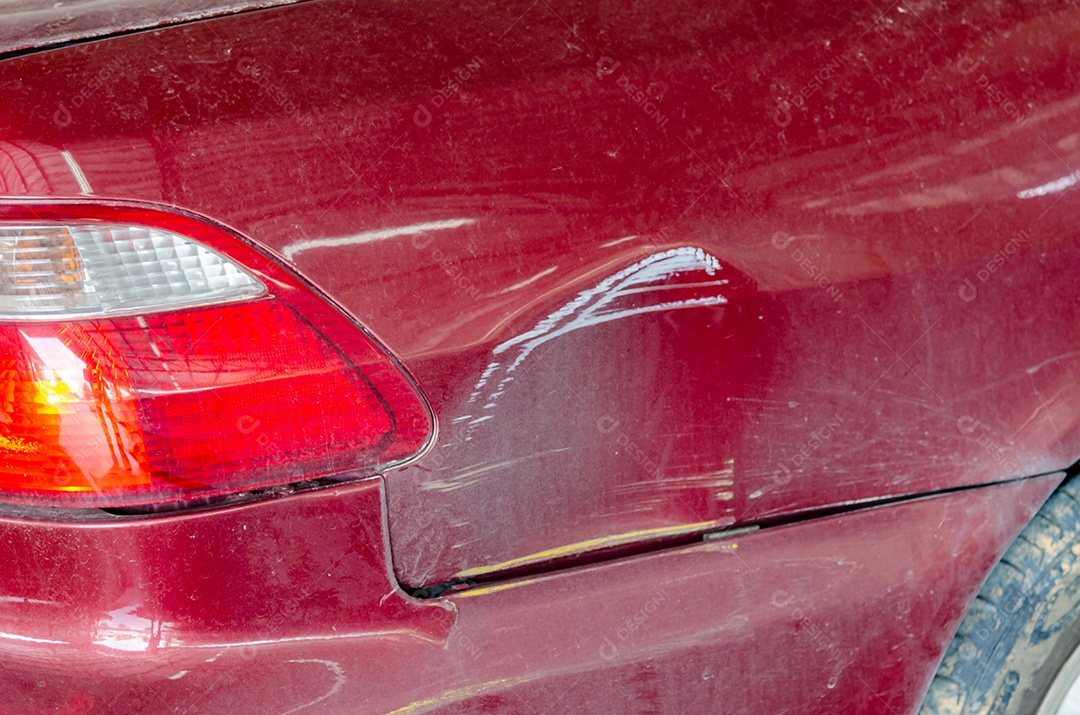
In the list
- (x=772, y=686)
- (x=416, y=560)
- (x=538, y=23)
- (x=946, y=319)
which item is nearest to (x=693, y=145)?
(x=538, y=23)

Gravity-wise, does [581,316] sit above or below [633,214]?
below

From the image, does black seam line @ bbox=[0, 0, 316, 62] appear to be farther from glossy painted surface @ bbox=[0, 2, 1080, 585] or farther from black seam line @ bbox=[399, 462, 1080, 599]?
black seam line @ bbox=[399, 462, 1080, 599]

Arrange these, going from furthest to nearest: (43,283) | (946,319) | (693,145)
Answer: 1. (946,319)
2. (693,145)
3. (43,283)

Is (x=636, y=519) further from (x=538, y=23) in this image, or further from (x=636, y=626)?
(x=538, y=23)

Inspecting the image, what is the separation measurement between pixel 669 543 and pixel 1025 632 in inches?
26.8

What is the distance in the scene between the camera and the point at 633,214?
42.2 inches

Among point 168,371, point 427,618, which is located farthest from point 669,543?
point 168,371

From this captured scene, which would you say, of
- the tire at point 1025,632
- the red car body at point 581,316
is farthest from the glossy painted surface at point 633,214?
the tire at point 1025,632

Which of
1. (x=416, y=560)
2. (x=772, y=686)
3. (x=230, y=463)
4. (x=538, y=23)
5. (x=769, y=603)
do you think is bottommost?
(x=772, y=686)

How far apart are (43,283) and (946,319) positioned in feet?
3.60

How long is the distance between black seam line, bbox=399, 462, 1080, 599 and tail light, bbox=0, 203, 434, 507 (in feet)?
0.59

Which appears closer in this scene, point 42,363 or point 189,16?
point 42,363

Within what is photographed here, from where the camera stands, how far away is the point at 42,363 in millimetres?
Result: 1013

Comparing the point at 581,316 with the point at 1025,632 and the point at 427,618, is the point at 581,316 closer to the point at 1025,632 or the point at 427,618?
the point at 427,618
